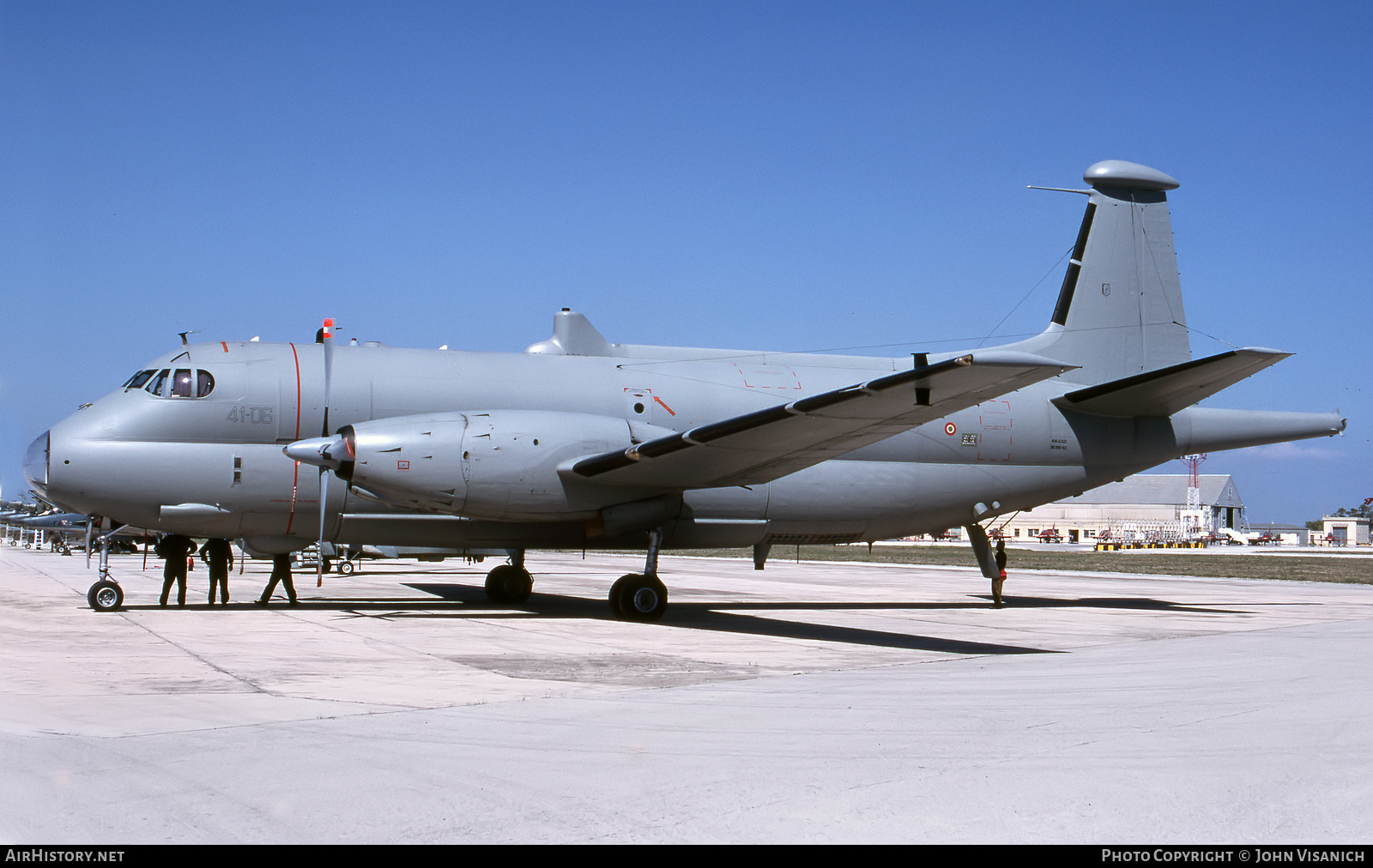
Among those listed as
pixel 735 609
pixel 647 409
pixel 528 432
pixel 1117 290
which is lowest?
pixel 735 609

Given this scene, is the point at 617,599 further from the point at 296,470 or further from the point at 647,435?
the point at 296,470

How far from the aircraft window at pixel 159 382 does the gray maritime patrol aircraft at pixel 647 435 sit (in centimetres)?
4

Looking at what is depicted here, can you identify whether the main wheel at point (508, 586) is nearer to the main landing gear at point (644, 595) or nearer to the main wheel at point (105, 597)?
Result: the main landing gear at point (644, 595)

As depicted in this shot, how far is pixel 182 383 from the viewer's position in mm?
17203

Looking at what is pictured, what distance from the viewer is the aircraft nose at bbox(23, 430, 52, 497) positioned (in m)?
16.8

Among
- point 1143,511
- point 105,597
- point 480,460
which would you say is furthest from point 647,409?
point 1143,511

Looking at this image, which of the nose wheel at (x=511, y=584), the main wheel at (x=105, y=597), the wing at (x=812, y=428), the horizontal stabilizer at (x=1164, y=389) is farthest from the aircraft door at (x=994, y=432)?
the main wheel at (x=105, y=597)

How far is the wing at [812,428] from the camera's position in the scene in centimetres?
1300

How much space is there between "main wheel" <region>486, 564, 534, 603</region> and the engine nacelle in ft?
14.3

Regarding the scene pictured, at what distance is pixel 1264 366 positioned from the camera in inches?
670

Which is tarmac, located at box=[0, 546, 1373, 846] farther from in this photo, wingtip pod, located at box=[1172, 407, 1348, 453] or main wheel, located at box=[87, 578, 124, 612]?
wingtip pod, located at box=[1172, 407, 1348, 453]

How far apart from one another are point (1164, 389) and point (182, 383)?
16776mm

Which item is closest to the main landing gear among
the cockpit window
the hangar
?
the cockpit window
